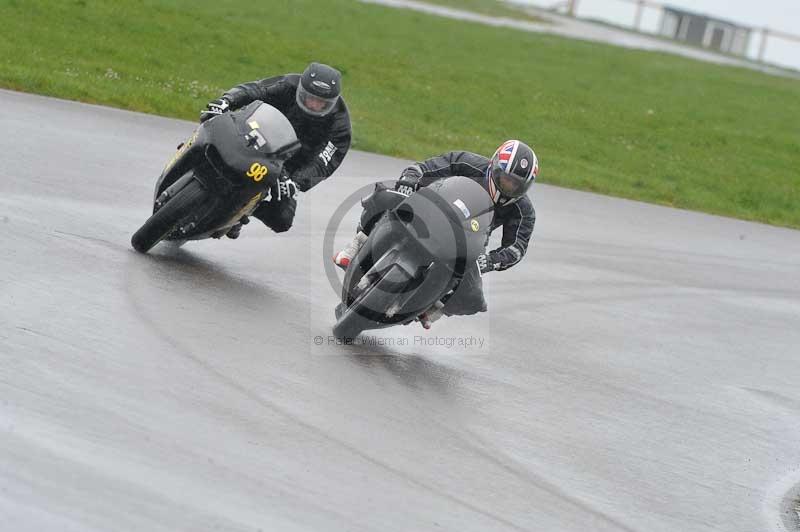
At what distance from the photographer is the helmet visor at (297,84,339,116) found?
31.9ft

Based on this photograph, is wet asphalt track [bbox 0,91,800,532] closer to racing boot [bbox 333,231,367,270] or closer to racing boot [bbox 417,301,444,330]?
racing boot [bbox 417,301,444,330]

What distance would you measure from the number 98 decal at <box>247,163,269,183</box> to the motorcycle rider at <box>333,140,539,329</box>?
28.8 inches

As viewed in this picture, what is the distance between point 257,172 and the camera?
8.99m

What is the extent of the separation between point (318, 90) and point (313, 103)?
144 mm

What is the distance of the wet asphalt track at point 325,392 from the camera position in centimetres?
547

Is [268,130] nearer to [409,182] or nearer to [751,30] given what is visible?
[409,182]

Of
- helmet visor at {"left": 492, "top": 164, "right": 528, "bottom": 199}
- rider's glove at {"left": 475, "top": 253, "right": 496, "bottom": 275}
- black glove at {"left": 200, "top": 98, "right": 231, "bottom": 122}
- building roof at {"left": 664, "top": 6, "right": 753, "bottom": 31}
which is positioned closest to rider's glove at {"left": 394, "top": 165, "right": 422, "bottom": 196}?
helmet visor at {"left": 492, "top": 164, "right": 528, "bottom": 199}

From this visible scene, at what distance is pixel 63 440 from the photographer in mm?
5465

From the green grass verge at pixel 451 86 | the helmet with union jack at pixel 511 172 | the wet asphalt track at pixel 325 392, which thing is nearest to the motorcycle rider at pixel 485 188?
the helmet with union jack at pixel 511 172

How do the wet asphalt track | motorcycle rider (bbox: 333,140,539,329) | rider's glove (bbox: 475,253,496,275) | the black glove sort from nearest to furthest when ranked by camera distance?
1. the wet asphalt track
2. rider's glove (bbox: 475,253,496,275)
3. motorcycle rider (bbox: 333,140,539,329)
4. the black glove

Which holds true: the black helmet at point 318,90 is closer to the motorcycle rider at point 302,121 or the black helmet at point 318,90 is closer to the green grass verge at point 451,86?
the motorcycle rider at point 302,121

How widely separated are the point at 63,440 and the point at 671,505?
3.11 metres

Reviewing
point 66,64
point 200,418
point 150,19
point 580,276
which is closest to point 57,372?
point 200,418

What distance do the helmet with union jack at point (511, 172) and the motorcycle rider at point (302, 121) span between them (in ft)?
5.31
